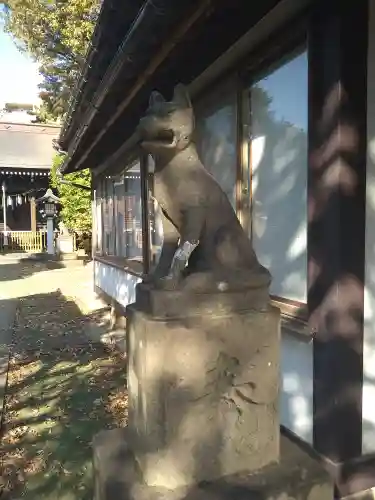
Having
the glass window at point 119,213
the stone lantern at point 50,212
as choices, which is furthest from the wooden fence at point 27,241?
the glass window at point 119,213

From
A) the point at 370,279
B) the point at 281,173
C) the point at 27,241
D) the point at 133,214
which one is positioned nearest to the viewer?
the point at 370,279

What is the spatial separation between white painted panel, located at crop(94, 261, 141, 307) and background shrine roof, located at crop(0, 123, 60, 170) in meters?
18.3

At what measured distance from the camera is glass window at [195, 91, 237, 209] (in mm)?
4078

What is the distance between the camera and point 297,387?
121 inches

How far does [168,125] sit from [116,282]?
670cm

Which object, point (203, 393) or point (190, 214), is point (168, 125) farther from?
point (203, 393)

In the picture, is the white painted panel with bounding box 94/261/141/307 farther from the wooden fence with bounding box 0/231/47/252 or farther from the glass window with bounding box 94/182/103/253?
the wooden fence with bounding box 0/231/47/252

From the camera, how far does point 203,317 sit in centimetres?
193

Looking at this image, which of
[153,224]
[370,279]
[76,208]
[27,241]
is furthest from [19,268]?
[370,279]

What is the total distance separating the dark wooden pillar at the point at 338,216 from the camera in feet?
8.18

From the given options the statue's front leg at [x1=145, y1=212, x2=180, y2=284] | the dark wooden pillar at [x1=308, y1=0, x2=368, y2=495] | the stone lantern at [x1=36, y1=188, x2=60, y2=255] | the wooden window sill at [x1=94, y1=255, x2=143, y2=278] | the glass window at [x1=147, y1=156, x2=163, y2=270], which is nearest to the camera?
the statue's front leg at [x1=145, y1=212, x2=180, y2=284]

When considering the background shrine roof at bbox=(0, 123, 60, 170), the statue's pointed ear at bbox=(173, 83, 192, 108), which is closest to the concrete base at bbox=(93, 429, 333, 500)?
the statue's pointed ear at bbox=(173, 83, 192, 108)

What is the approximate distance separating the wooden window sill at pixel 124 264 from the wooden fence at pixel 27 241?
1614cm

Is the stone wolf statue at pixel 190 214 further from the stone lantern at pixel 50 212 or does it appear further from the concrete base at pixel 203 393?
the stone lantern at pixel 50 212
